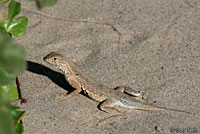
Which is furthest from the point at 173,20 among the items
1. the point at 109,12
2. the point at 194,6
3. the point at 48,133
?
the point at 48,133

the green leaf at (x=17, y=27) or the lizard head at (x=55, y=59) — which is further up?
the green leaf at (x=17, y=27)

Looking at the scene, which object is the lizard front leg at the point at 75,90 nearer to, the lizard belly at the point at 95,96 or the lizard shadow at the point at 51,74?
the lizard belly at the point at 95,96

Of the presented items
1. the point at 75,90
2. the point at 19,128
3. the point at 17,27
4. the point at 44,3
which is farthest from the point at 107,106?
the point at 44,3

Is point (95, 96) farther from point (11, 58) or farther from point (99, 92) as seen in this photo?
point (11, 58)

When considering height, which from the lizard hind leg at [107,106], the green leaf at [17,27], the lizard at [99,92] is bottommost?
the lizard hind leg at [107,106]

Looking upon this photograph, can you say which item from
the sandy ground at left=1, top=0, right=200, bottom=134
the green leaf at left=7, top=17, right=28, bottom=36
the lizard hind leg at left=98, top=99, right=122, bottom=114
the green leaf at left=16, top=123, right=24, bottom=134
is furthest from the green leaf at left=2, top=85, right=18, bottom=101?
the lizard hind leg at left=98, top=99, right=122, bottom=114

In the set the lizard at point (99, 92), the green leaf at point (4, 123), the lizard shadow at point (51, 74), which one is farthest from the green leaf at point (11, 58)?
the lizard shadow at point (51, 74)

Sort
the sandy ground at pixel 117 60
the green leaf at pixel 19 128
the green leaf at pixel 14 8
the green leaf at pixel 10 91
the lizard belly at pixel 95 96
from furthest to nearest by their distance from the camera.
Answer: the lizard belly at pixel 95 96 → the sandy ground at pixel 117 60 → the green leaf at pixel 14 8 → the green leaf at pixel 10 91 → the green leaf at pixel 19 128

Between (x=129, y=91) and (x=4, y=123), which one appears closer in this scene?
(x=4, y=123)
